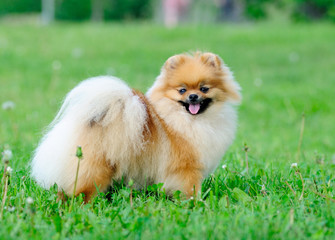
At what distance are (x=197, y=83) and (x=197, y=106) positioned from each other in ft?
0.59

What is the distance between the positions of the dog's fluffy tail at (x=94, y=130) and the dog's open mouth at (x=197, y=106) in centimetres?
43

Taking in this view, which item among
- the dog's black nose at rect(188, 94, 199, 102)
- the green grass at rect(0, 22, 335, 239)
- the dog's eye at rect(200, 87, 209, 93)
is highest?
the dog's eye at rect(200, 87, 209, 93)

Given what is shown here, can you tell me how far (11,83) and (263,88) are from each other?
Result: 525 centimetres

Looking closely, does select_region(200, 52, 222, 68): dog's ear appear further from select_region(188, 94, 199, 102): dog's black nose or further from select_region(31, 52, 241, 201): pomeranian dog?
select_region(188, 94, 199, 102): dog's black nose

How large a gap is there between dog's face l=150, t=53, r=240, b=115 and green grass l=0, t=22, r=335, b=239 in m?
0.66

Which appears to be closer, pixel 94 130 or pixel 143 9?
pixel 94 130

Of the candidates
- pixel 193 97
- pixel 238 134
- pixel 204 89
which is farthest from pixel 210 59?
pixel 238 134

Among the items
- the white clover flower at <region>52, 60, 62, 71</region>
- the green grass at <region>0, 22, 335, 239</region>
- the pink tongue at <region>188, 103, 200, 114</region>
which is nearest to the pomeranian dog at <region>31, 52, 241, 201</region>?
the pink tongue at <region>188, 103, 200, 114</region>

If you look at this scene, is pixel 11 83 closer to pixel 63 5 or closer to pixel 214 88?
pixel 214 88

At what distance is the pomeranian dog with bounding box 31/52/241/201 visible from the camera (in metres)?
3.43

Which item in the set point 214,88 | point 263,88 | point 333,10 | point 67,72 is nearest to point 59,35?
point 67,72

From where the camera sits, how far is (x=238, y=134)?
7.34 meters

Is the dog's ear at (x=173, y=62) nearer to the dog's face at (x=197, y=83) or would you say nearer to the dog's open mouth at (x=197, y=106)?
the dog's face at (x=197, y=83)

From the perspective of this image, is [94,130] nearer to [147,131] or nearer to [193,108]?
[147,131]
